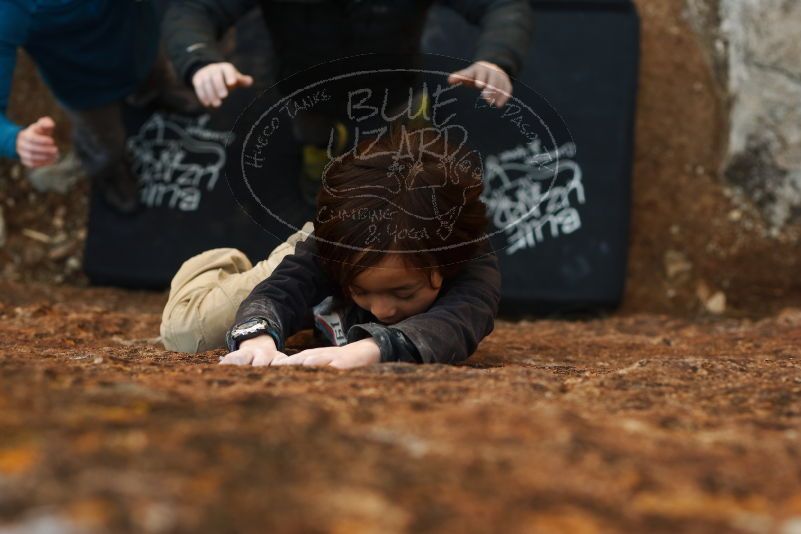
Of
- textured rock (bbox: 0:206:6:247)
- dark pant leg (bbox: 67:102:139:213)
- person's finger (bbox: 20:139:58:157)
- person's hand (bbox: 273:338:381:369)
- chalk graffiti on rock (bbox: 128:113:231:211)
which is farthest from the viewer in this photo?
textured rock (bbox: 0:206:6:247)

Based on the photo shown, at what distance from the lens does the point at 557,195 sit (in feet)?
9.87

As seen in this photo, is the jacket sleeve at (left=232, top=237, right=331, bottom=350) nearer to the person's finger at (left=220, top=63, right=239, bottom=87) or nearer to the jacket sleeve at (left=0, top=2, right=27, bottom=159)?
the person's finger at (left=220, top=63, right=239, bottom=87)

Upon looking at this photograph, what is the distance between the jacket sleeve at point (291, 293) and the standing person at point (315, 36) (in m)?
0.43

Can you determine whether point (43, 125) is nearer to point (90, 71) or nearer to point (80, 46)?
point (80, 46)

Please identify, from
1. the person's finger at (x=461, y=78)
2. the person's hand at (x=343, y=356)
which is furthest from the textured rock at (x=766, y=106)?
the person's hand at (x=343, y=356)

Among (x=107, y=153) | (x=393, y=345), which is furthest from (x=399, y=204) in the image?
(x=107, y=153)

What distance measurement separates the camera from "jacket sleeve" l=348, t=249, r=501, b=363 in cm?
150

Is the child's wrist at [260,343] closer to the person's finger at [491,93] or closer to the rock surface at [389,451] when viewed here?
the rock surface at [389,451]

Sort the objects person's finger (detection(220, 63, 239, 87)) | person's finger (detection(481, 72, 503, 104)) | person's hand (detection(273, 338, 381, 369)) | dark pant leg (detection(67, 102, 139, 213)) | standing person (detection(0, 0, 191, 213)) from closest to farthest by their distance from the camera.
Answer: person's hand (detection(273, 338, 381, 369)), person's finger (detection(481, 72, 503, 104)), person's finger (detection(220, 63, 239, 87)), standing person (detection(0, 0, 191, 213)), dark pant leg (detection(67, 102, 139, 213))

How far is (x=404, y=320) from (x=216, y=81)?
80 cm

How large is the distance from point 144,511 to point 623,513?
39 cm

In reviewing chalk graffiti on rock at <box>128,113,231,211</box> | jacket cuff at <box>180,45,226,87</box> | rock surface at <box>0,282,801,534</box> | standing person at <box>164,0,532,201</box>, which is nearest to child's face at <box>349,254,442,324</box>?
rock surface at <box>0,282,801,534</box>

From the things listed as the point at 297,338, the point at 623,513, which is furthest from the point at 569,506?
the point at 297,338

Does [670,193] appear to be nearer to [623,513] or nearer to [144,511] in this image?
[623,513]
